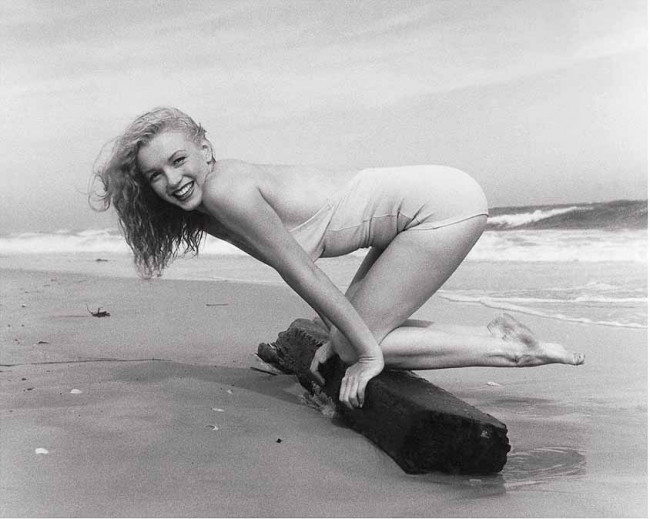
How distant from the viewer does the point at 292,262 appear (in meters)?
2.87

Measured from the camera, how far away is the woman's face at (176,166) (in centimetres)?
295

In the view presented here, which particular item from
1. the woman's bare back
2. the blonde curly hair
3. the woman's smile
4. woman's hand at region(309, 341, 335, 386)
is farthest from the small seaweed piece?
the woman's bare back

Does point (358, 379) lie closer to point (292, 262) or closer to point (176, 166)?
point (292, 262)

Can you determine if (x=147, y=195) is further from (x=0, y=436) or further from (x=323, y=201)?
(x=0, y=436)

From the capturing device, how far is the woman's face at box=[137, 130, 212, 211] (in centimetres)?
295

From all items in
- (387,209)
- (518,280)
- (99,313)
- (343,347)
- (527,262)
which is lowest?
(527,262)

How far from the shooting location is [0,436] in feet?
8.44

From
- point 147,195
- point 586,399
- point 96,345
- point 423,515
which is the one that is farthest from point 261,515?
point 96,345

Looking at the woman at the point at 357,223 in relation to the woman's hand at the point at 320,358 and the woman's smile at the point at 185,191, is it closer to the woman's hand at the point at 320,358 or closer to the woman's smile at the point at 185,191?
the woman's smile at the point at 185,191

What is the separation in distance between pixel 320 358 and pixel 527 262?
817 centimetres

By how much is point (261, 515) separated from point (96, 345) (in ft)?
8.63

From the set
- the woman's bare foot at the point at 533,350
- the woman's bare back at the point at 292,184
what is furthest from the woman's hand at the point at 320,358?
the woman's bare foot at the point at 533,350

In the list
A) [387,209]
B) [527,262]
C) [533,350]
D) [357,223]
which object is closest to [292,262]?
[357,223]

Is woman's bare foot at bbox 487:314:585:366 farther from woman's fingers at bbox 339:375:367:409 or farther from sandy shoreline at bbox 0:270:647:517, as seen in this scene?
woman's fingers at bbox 339:375:367:409
